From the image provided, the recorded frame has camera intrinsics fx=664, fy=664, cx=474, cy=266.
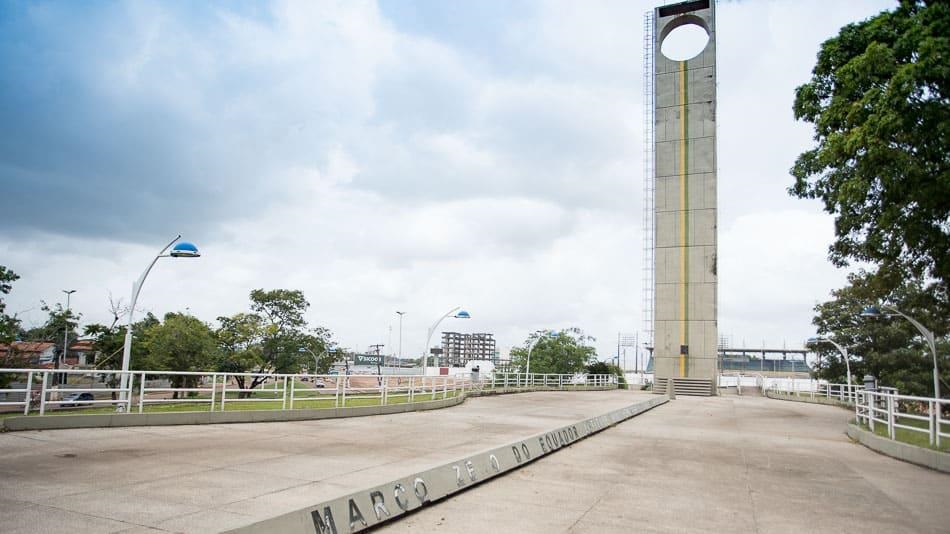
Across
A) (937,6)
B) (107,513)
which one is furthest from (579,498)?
(937,6)

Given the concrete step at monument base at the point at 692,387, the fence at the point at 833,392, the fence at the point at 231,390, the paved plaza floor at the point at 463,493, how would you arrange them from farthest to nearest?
the concrete step at monument base at the point at 692,387
the fence at the point at 833,392
the fence at the point at 231,390
the paved plaza floor at the point at 463,493

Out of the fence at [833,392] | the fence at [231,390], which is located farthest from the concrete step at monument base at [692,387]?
the fence at [231,390]

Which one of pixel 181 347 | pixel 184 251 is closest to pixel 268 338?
pixel 181 347

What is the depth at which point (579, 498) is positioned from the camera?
27.8 ft

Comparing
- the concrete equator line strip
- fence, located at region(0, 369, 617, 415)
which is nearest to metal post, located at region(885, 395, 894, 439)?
the concrete equator line strip

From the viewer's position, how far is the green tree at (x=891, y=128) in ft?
39.7

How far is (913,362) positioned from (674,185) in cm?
2160

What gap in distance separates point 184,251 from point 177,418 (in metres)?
5.11

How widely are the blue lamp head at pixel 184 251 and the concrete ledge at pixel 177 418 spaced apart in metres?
4.83

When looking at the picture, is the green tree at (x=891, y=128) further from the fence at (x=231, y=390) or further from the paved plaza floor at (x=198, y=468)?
the fence at (x=231, y=390)

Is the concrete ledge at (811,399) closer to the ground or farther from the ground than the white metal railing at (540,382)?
closer to the ground

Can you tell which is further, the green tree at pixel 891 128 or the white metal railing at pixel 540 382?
the white metal railing at pixel 540 382

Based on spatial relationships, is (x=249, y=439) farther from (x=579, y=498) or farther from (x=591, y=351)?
(x=591, y=351)

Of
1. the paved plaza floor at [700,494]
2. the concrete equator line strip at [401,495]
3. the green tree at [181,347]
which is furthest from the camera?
the green tree at [181,347]
